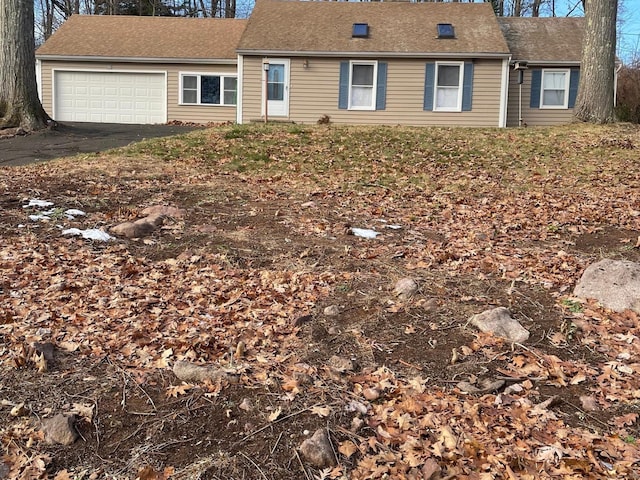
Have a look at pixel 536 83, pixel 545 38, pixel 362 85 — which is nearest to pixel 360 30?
pixel 362 85

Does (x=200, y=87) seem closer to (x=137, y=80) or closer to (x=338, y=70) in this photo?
(x=137, y=80)

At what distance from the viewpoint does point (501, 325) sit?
403 cm

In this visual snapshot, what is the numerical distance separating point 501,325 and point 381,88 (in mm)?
14396

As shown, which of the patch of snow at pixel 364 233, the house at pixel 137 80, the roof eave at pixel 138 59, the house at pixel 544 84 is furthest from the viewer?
the house at pixel 137 80

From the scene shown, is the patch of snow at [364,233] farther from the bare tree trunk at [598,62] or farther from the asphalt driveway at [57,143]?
the bare tree trunk at [598,62]

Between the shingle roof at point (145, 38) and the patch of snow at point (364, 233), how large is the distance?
14557mm

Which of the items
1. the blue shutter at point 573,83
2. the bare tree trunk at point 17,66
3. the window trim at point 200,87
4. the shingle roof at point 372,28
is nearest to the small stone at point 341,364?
the bare tree trunk at point 17,66

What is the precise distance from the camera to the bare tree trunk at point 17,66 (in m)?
11.9

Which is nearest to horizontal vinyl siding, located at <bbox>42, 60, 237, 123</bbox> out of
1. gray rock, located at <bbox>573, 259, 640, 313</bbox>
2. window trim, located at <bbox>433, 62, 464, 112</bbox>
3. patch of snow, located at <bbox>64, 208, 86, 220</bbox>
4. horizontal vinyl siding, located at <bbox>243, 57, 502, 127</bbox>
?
horizontal vinyl siding, located at <bbox>243, 57, 502, 127</bbox>

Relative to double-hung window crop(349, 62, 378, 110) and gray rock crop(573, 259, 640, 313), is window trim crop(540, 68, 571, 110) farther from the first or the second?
gray rock crop(573, 259, 640, 313)

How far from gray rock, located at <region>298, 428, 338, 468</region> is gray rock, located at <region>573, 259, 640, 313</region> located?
2.66m

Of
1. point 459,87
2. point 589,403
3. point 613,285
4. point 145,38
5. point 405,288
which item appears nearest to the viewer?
point 589,403

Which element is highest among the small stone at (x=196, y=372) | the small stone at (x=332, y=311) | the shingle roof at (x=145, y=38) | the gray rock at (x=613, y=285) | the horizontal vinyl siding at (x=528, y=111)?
the shingle roof at (x=145, y=38)

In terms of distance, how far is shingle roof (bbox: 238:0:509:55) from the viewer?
17250 millimetres
